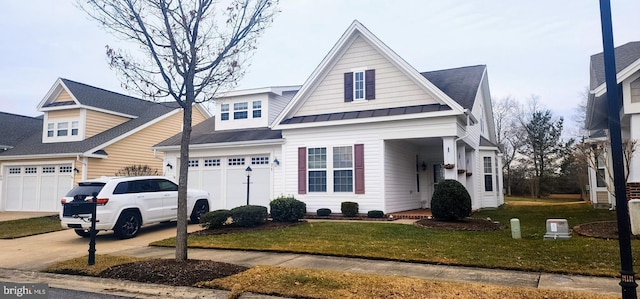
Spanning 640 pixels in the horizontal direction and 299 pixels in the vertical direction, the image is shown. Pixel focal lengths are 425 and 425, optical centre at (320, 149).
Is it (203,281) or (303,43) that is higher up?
(303,43)

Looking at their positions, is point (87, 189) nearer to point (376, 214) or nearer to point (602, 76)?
point (376, 214)

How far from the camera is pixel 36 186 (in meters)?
22.7

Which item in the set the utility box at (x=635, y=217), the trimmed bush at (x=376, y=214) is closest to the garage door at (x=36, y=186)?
the trimmed bush at (x=376, y=214)

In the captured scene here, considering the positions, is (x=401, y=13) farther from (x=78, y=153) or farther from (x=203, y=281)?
(x=78, y=153)

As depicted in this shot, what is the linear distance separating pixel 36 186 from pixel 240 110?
465 inches

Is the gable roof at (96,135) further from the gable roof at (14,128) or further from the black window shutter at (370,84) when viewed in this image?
the black window shutter at (370,84)

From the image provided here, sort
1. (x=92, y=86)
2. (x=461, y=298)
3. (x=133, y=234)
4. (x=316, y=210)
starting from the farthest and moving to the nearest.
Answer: (x=92, y=86), (x=316, y=210), (x=133, y=234), (x=461, y=298)

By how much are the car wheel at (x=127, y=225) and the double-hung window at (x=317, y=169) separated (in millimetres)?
6652

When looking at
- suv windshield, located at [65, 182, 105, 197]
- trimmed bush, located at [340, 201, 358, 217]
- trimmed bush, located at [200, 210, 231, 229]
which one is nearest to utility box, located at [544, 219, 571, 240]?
trimmed bush, located at [340, 201, 358, 217]

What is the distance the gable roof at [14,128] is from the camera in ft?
85.0

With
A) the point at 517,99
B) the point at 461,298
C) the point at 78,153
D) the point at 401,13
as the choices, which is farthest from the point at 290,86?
the point at 517,99

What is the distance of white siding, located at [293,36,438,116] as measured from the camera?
51.7 ft

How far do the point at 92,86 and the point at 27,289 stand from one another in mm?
22443

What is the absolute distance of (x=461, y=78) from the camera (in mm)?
19312
